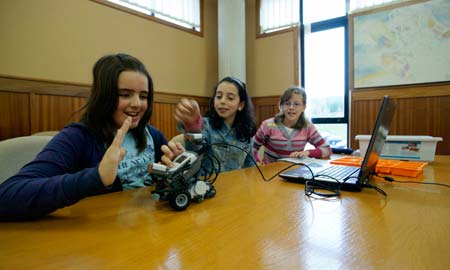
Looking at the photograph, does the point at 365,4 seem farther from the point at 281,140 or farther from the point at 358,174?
the point at 358,174

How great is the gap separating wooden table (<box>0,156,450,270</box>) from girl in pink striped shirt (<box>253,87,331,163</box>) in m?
1.17

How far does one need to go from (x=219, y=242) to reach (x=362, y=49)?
334 centimetres

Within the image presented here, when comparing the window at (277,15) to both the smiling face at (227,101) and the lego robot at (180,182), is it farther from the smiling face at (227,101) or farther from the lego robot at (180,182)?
the lego robot at (180,182)

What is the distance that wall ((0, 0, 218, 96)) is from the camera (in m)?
2.20

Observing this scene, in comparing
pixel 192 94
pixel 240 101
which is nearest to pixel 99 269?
pixel 240 101

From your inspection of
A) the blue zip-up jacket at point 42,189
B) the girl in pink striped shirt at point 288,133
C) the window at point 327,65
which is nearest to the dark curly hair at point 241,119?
the girl in pink striped shirt at point 288,133

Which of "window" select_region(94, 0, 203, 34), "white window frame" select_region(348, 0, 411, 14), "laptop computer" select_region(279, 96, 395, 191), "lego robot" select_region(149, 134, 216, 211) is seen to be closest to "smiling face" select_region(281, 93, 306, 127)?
"laptop computer" select_region(279, 96, 395, 191)

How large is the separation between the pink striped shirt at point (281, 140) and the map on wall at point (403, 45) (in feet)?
5.52

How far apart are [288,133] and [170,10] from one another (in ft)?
7.62

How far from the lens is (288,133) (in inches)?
75.7

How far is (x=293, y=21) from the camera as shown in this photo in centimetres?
355

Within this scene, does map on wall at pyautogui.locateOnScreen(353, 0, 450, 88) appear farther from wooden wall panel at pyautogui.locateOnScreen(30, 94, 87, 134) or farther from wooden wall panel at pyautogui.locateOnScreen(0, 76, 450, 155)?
wooden wall panel at pyautogui.locateOnScreen(30, 94, 87, 134)

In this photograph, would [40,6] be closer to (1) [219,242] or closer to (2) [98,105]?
(2) [98,105]

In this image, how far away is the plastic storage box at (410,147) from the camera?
131 centimetres
